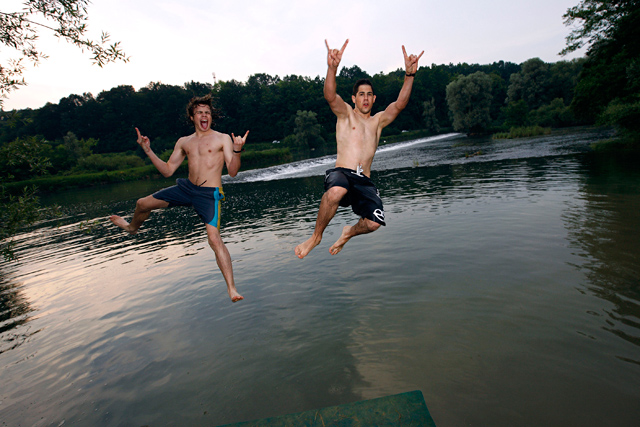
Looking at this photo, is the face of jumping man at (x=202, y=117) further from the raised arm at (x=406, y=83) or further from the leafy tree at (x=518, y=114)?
the leafy tree at (x=518, y=114)

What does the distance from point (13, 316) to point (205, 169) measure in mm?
10180

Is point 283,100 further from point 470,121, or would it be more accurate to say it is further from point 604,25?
point 604,25

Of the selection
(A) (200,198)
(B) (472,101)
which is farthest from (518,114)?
(A) (200,198)

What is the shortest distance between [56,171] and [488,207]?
3585 inches

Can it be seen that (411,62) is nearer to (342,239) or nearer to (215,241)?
(342,239)

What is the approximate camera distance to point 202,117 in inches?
230

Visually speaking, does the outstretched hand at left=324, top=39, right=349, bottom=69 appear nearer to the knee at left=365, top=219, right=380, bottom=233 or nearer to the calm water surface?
the knee at left=365, top=219, right=380, bottom=233

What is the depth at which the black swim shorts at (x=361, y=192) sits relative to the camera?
5.69 meters

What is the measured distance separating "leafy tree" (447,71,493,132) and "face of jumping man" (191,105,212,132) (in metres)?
82.9

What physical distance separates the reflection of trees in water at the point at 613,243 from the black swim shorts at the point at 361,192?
5100 millimetres

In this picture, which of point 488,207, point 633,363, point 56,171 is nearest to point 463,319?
point 633,363

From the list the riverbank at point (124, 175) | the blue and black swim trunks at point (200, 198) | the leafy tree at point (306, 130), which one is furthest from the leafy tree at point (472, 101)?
the blue and black swim trunks at point (200, 198)

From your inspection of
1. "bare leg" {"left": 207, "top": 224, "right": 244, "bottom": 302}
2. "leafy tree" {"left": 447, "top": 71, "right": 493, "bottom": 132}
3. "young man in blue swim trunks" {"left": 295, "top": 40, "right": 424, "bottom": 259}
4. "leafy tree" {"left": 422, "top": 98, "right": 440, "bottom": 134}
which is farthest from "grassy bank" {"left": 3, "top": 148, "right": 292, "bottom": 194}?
"leafy tree" {"left": 422, "top": 98, "right": 440, "bottom": 134}

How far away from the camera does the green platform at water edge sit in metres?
3.88
